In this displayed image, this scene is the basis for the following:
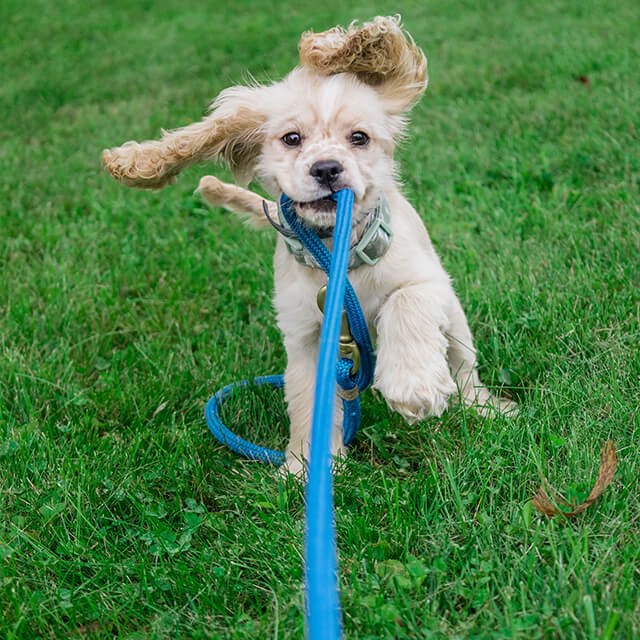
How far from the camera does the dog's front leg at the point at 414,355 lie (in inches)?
79.0

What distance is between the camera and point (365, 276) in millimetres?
2441

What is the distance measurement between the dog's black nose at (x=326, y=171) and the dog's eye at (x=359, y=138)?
0.82 ft

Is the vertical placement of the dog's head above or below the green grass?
above

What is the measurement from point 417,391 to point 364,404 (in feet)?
2.63

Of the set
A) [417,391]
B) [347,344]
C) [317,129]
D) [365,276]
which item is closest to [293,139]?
[317,129]

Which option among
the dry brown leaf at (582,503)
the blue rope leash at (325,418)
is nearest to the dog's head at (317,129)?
the blue rope leash at (325,418)

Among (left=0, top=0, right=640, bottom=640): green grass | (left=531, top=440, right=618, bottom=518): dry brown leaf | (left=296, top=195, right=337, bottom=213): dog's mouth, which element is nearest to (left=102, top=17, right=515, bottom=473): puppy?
(left=296, top=195, right=337, bottom=213): dog's mouth

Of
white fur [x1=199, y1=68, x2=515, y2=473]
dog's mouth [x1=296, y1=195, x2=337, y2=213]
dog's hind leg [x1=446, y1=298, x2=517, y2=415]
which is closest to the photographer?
white fur [x1=199, y1=68, x2=515, y2=473]

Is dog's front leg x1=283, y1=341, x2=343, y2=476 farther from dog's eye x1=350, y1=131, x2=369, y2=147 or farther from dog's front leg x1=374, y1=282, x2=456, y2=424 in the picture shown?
dog's eye x1=350, y1=131, x2=369, y2=147

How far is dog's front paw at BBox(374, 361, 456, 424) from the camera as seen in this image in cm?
199

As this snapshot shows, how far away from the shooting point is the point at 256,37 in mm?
8703

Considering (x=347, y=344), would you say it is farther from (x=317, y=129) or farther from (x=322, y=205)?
(x=317, y=129)

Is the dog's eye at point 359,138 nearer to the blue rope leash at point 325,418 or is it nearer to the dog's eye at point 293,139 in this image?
the dog's eye at point 293,139

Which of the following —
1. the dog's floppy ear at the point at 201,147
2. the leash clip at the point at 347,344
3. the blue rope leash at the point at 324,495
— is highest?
the dog's floppy ear at the point at 201,147
